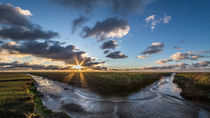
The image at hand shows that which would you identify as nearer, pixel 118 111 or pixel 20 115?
pixel 20 115

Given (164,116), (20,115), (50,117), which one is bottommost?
(164,116)

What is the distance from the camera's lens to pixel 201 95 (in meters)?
33.8

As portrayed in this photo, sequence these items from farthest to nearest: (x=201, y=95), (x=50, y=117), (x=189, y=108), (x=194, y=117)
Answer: (x=201, y=95) → (x=189, y=108) → (x=194, y=117) → (x=50, y=117)

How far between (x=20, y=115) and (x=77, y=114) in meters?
10.4

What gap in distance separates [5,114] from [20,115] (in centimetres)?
215

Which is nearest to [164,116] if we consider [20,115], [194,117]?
[194,117]

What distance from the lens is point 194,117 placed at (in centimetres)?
2136

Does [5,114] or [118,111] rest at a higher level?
[5,114]

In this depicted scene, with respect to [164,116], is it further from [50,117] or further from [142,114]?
[50,117]

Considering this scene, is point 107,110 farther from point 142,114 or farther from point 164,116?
point 164,116

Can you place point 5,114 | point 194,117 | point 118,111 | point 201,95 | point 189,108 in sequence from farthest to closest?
point 201,95, point 189,108, point 118,111, point 194,117, point 5,114

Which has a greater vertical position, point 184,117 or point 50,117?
point 50,117

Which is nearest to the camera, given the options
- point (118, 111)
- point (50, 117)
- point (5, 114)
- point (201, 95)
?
point (5, 114)

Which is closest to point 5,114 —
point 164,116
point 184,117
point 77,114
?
point 77,114
